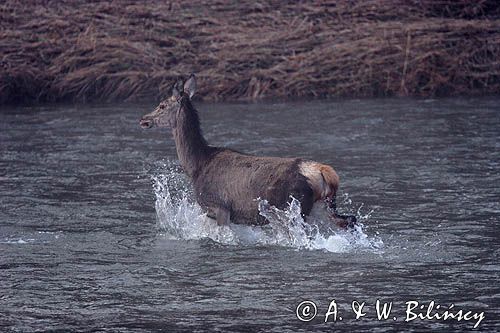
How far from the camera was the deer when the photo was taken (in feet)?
30.3

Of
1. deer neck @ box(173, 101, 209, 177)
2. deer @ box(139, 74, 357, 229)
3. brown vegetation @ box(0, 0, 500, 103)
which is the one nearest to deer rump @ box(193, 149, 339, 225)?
deer @ box(139, 74, 357, 229)

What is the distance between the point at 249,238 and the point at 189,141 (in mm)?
1354

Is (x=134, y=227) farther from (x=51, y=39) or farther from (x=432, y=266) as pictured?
(x=51, y=39)

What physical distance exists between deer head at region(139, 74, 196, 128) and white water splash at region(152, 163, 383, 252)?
0.77 metres

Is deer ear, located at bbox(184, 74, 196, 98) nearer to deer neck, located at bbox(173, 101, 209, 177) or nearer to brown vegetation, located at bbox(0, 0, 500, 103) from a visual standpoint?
deer neck, located at bbox(173, 101, 209, 177)

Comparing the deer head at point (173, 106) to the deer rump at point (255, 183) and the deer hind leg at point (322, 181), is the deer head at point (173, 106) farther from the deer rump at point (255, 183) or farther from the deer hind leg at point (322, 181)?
the deer hind leg at point (322, 181)

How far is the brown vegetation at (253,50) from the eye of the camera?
19.4 meters

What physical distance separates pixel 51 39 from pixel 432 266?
1312cm

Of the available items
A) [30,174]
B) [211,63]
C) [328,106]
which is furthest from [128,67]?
[30,174]

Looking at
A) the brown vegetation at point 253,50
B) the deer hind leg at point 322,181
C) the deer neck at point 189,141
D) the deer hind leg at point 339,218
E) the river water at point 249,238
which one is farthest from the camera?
the brown vegetation at point 253,50

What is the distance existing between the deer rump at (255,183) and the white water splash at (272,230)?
91mm

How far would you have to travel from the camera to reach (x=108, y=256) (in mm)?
9320

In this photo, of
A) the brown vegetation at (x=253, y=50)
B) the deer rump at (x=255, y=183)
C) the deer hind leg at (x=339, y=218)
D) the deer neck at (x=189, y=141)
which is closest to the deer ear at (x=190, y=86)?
the deer neck at (x=189, y=141)

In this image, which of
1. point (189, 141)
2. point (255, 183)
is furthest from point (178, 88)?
point (255, 183)
